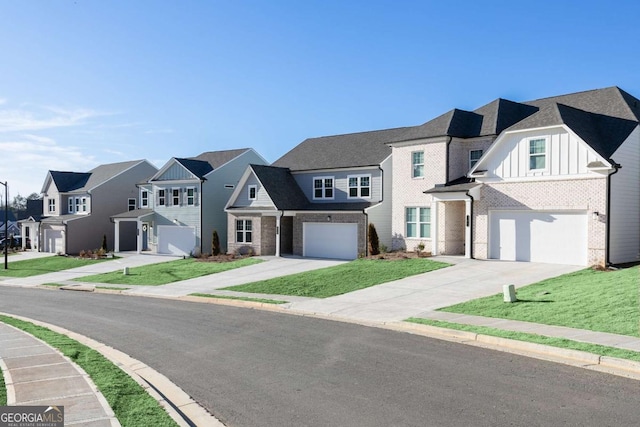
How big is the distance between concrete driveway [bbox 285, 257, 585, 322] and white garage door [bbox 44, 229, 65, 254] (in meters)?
38.0

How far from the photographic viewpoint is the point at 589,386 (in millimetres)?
8953

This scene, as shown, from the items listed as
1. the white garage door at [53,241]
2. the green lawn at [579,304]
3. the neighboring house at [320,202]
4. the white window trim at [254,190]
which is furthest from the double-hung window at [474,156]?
the white garage door at [53,241]

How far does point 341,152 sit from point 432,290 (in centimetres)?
1902

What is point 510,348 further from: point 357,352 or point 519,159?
point 519,159

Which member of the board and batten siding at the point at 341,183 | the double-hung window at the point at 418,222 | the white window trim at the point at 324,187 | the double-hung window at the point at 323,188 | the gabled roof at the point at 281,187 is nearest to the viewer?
the double-hung window at the point at 418,222

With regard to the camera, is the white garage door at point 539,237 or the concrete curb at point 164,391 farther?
the white garage door at point 539,237

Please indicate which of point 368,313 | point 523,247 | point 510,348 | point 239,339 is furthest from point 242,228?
point 510,348

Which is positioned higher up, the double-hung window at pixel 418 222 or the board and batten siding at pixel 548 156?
the board and batten siding at pixel 548 156

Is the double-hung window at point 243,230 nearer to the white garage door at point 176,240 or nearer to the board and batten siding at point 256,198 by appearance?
the board and batten siding at point 256,198

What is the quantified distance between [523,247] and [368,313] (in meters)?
11.8

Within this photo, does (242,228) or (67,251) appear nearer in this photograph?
(242,228)

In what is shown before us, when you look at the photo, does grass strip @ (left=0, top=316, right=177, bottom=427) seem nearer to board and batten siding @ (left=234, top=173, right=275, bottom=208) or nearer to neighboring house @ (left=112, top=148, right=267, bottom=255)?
board and batten siding @ (left=234, top=173, right=275, bottom=208)

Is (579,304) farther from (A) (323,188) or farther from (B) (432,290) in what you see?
(A) (323,188)

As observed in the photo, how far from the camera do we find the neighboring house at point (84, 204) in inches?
1966
